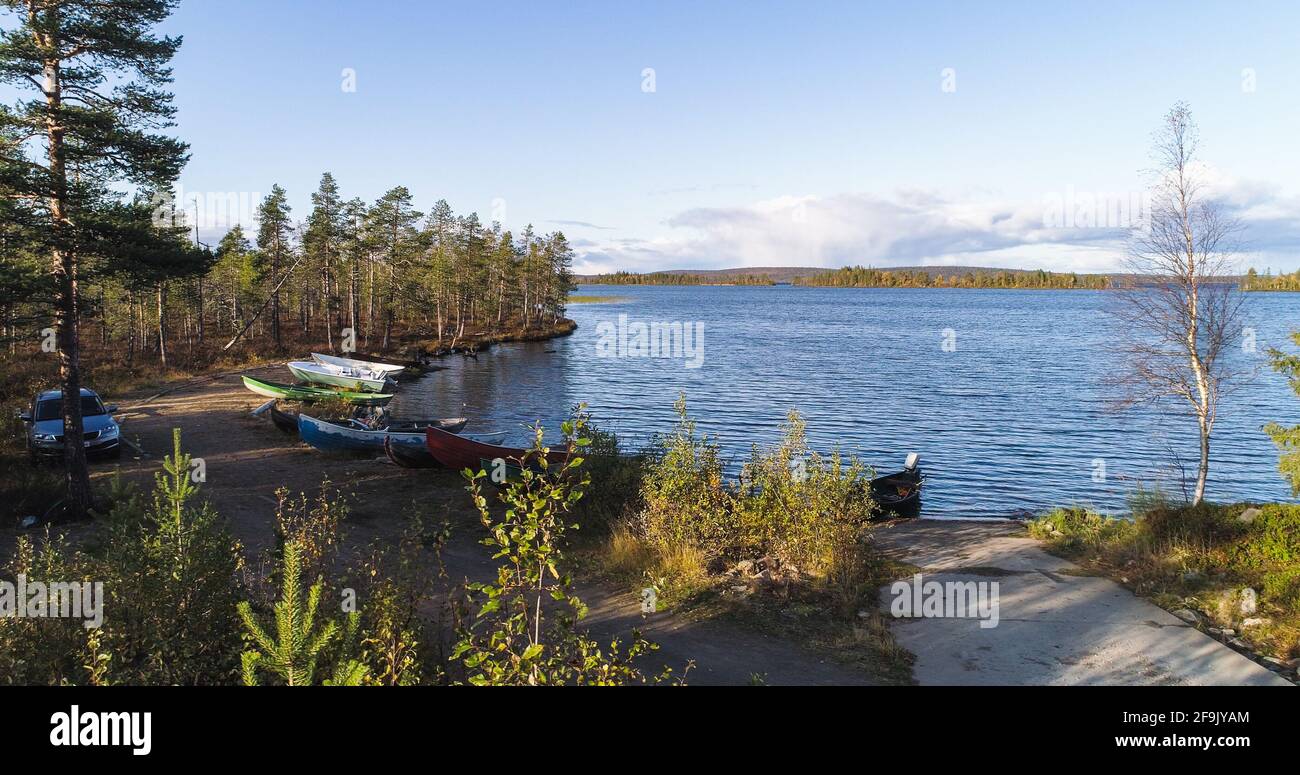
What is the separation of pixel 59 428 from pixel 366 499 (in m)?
9.51

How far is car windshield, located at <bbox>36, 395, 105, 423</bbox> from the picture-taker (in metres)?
19.6

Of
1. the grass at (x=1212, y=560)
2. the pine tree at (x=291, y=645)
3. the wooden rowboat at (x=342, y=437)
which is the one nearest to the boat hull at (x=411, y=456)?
the wooden rowboat at (x=342, y=437)

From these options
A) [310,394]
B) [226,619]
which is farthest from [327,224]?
[226,619]

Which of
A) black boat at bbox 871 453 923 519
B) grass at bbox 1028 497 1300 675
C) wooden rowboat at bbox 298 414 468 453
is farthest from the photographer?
wooden rowboat at bbox 298 414 468 453

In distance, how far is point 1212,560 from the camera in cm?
1228

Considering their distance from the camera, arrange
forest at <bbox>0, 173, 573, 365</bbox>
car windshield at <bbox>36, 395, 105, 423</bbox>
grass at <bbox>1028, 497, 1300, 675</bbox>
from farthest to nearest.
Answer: forest at <bbox>0, 173, 573, 365</bbox> → car windshield at <bbox>36, 395, 105, 423</bbox> → grass at <bbox>1028, 497, 1300, 675</bbox>

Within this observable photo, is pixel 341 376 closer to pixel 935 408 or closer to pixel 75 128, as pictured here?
pixel 75 128

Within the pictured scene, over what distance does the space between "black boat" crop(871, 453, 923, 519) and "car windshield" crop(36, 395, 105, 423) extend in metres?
22.2

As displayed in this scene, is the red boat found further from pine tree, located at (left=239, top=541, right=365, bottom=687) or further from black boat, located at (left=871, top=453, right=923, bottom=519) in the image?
pine tree, located at (left=239, top=541, right=365, bottom=687)

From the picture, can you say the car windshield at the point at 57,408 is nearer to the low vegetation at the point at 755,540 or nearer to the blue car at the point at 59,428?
the blue car at the point at 59,428

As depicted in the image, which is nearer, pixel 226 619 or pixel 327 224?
pixel 226 619

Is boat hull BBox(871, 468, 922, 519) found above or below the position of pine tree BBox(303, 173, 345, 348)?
below

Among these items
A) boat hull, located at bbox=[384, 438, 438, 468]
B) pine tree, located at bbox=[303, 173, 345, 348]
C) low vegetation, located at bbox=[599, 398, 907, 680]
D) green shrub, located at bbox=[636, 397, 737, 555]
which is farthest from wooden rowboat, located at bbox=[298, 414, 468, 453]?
pine tree, located at bbox=[303, 173, 345, 348]
